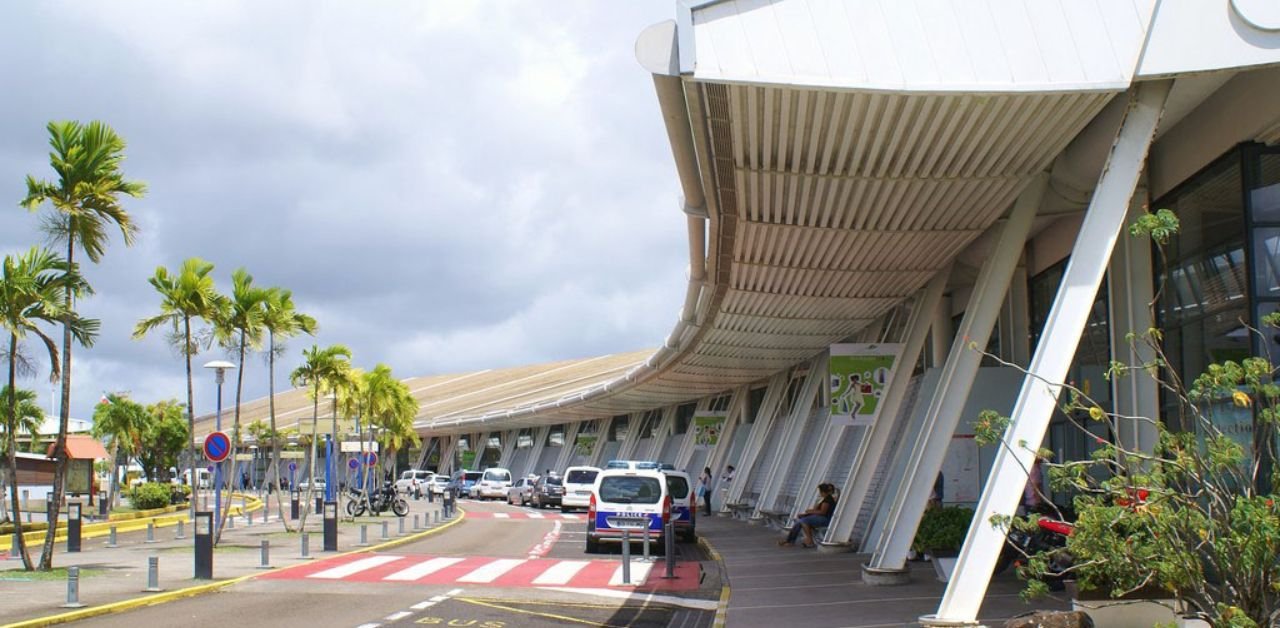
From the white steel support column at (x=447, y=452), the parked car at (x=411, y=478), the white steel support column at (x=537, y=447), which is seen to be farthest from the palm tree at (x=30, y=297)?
the white steel support column at (x=447, y=452)

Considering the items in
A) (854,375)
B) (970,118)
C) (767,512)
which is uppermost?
(970,118)

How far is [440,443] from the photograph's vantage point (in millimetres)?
96562

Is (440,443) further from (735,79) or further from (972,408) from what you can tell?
(735,79)

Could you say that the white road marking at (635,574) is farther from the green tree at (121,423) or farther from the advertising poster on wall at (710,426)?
the green tree at (121,423)

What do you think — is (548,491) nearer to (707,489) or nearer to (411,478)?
(707,489)

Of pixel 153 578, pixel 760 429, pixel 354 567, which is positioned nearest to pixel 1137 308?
pixel 153 578

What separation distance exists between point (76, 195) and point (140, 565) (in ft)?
21.6

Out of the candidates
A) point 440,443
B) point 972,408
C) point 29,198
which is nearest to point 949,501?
point 972,408

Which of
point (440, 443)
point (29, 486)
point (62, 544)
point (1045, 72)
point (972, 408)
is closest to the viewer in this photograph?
point (1045, 72)

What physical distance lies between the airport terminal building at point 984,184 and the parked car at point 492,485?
41.8 metres

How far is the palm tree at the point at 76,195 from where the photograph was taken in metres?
19.0

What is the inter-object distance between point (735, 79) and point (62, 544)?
23642mm

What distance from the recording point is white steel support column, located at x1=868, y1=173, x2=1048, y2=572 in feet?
48.3

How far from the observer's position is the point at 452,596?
16422 mm
